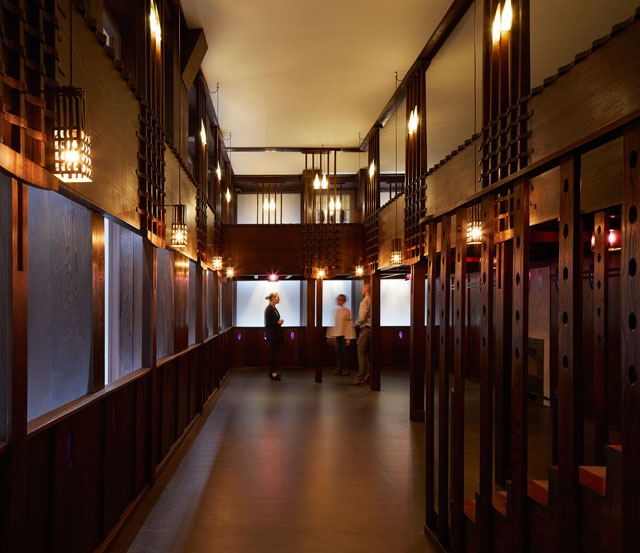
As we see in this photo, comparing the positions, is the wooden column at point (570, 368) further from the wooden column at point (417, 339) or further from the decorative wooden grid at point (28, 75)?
the wooden column at point (417, 339)

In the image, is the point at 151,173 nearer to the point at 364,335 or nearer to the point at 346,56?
the point at 346,56

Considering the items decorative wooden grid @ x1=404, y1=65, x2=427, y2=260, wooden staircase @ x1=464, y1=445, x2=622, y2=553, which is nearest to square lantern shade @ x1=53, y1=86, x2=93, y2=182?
wooden staircase @ x1=464, y1=445, x2=622, y2=553

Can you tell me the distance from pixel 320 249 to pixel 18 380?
28.5 feet

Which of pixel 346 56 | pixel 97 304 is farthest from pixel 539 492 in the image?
pixel 346 56

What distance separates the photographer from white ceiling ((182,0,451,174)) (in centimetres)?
581

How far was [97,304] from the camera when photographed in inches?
126

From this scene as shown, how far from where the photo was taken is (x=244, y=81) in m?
7.77

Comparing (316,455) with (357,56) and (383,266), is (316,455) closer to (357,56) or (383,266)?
(383,266)

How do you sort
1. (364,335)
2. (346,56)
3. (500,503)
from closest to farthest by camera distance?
(500,503), (346,56), (364,335)

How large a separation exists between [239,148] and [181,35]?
488 centimetres

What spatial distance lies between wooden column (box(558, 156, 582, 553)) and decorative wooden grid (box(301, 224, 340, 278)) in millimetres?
8623

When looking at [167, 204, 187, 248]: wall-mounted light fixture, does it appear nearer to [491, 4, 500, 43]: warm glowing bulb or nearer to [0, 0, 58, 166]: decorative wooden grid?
[0, 0, 58, 166]: decorative wooden grid

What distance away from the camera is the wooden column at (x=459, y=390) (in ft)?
9.53

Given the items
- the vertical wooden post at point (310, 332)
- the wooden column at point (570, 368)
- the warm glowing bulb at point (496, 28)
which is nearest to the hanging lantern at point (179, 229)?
the warm glowing bulb at point (496, 28)
